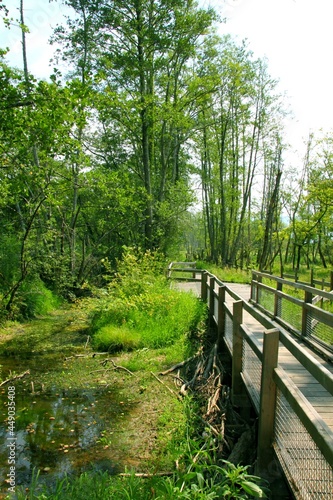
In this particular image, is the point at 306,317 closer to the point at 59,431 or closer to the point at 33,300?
the point at 59,431

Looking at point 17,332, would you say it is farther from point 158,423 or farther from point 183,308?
point 158,423

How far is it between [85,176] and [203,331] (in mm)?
6834

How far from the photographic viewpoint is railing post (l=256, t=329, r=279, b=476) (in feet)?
10.6

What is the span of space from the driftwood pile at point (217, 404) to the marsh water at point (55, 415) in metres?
1.08

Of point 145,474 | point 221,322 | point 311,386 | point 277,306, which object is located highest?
point 277,306

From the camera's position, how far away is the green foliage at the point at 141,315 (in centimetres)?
812

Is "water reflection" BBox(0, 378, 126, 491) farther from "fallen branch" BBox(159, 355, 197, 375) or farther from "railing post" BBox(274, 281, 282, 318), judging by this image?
"railing post" BBox(274, 281, 282, 318)

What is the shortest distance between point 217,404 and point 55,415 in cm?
219

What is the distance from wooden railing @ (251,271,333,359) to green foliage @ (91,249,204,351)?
1.68 m

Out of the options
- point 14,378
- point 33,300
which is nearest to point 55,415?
point 14,378

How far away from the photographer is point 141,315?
29.0 feet

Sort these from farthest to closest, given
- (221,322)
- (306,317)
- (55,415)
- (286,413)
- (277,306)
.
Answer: (277,306) < (221,322) < (306,317) < (55,415) < (286,413)

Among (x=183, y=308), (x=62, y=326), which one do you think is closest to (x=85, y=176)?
(x=62, y=326)

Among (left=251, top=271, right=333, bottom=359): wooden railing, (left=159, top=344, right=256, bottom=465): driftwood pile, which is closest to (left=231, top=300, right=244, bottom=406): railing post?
(left=159, top=344, right=256, bottom=465): driftwood pile
